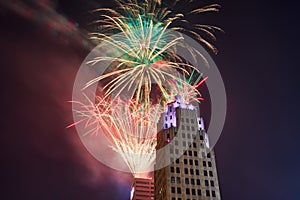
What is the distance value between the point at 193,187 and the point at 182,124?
20.7 m

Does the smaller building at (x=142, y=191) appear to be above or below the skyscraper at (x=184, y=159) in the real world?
above

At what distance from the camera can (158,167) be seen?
10181cm

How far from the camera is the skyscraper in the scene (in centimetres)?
9025

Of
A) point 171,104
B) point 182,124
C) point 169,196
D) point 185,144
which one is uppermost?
point 171,104

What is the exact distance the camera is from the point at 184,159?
315 feet

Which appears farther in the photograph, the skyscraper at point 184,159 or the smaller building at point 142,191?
the smaller building at point 142,191

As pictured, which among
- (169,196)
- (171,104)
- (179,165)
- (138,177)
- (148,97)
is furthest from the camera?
(138,177)

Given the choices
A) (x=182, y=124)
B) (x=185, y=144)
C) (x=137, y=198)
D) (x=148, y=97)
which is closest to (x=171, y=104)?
(x=182, y=124)

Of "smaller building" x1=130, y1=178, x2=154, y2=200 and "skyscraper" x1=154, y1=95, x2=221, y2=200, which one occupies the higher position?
"smaller building" x1=130, y1=178, x2=154, y2=200

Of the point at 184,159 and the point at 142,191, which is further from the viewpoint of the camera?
the point at 142,191

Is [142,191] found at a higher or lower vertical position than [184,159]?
higher

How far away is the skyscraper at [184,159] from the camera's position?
296 feet

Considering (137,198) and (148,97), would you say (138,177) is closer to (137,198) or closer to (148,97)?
(137,198)

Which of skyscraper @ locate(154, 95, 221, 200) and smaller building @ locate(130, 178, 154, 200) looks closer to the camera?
skyscraper @ locate(154, 95, 221, 200)
